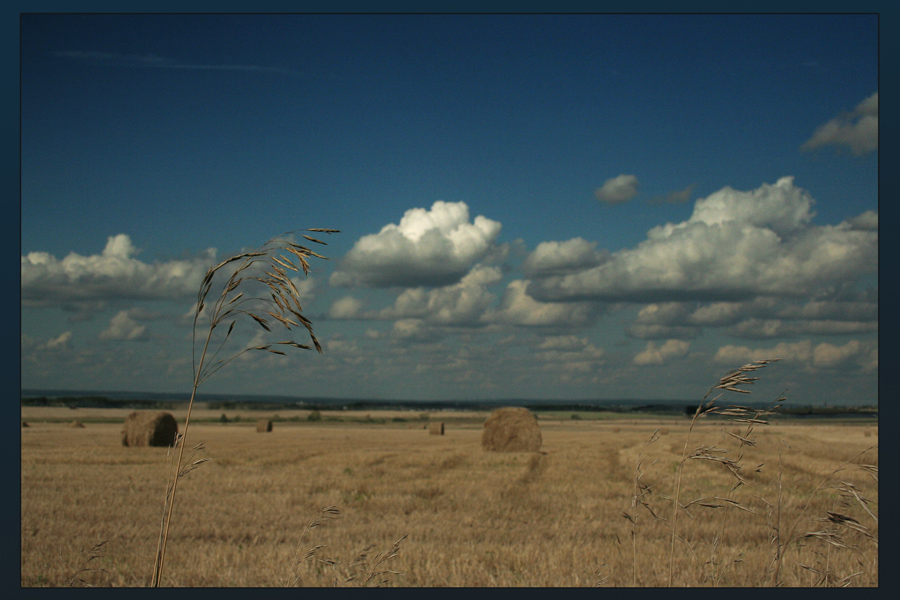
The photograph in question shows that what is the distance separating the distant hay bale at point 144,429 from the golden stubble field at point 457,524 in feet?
25.7

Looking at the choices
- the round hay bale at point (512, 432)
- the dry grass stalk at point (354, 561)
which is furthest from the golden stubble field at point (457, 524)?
the round hay bale at point (512, 432)

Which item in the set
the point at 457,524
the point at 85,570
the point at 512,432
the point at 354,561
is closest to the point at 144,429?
the point at 512,432

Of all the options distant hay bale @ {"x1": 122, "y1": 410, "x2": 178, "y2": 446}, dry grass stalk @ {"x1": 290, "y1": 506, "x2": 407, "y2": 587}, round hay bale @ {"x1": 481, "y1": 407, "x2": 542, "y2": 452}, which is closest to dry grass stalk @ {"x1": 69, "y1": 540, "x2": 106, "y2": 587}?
dry grass stalk @ {"x1": 290, "y1": 506, "x2": 407, "y2": 587}

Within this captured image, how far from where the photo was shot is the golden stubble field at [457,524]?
5.12 meters

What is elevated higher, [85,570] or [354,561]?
[85,570]

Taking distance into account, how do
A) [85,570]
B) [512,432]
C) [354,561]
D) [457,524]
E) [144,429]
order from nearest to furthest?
[85,570]
[354,561]
[457,524]
[144,429]
[512,432]

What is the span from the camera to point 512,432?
3055 centimetres

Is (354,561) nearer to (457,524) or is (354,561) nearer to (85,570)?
(85,570)

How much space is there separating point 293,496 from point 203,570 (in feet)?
21.5

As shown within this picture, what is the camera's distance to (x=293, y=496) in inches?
561

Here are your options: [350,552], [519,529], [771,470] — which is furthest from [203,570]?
[771,470]

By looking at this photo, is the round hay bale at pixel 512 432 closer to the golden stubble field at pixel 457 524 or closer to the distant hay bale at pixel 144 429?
the golden stubble field at pixel 457 524

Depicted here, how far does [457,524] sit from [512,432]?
19825 millimetres

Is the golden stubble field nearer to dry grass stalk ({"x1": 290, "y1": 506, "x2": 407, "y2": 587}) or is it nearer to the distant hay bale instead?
dry grass stalk ({"x1": 290, "y1": 506, "x2": 407, "y2": 587})
